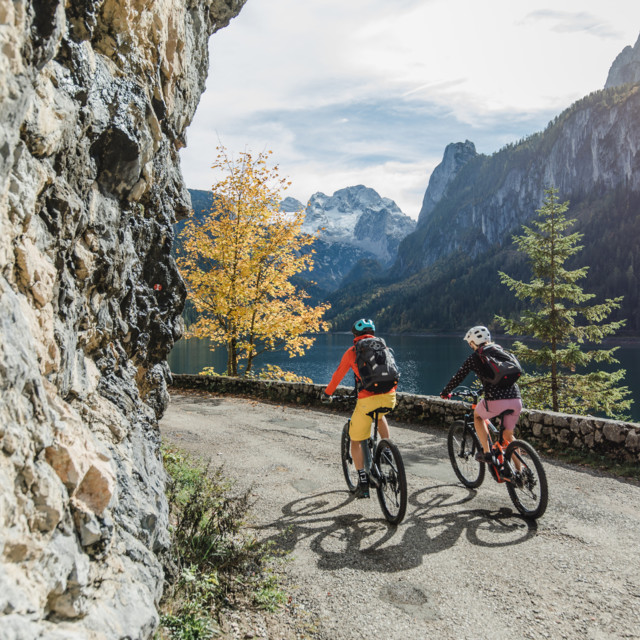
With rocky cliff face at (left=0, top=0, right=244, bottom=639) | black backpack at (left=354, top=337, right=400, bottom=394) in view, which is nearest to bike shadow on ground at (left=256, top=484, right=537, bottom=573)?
black backpack at (left=354, top=337, right=400, bottom=394)

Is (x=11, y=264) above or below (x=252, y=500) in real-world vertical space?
above

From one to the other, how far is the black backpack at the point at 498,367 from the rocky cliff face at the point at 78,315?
12.5 feet

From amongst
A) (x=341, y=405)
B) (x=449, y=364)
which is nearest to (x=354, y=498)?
(x=341, y=405)

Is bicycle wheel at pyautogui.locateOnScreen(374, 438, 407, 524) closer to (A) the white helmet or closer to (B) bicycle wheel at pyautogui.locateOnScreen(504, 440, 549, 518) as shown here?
(B) bicycle wheel at pyautogui.locateOnScreen(504, 440, 549, 518)

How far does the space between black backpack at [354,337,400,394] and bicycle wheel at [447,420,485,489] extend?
1.81 m

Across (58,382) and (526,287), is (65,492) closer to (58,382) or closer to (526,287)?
(58,382)

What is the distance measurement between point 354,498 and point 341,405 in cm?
659

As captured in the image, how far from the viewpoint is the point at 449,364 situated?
75500 mm

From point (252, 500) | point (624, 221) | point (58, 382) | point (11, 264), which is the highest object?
point (624, 221)

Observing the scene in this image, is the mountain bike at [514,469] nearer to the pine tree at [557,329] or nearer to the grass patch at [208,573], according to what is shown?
the grass patch at [208,573]

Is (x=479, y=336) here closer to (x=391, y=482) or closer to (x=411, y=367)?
(x=391, y=482)

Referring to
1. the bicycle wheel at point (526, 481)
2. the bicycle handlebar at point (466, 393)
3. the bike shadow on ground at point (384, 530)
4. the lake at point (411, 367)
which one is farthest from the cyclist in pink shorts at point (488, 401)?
the lake at point (411, 367)

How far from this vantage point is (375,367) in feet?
18.1

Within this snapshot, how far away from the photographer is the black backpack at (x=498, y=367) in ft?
18.7
